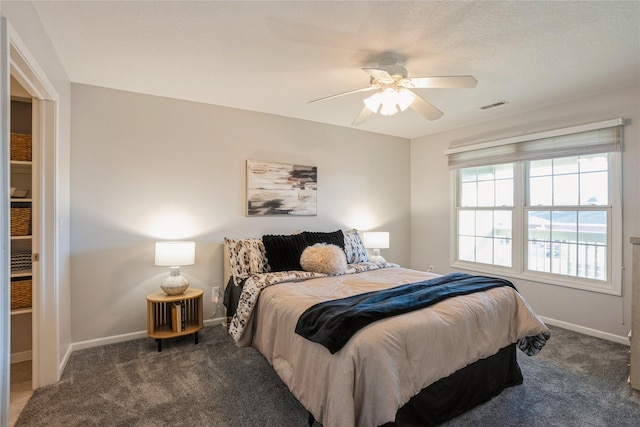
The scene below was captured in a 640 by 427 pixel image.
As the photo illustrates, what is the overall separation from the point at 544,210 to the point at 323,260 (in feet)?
8.68

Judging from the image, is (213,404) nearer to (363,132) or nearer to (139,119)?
(139,119)

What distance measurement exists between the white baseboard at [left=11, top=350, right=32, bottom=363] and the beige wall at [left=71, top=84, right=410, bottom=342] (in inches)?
12.8

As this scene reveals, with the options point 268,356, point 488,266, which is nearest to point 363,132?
point 488,266

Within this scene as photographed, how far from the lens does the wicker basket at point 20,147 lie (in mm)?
2264

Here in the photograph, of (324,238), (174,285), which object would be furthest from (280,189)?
(174,285)

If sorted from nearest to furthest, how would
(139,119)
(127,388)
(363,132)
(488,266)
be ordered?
(127,388) → (139,119) → (488,266) → (363,132)

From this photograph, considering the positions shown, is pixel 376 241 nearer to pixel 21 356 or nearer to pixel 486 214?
pixel 486 214

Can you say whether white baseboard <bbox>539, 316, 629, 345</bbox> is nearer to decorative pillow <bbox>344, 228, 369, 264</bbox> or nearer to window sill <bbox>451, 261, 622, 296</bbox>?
window sill <bbox>451, 261, 622, 296</bbox>

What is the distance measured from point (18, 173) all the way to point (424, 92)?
364cm

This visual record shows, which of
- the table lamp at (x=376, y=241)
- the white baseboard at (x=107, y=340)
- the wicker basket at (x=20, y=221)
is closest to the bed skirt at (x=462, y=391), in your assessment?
the table lamp at (x=376, y=241)

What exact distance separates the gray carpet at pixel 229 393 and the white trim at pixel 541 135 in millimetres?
2102

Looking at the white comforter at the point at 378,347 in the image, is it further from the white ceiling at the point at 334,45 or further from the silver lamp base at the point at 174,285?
the white ceiling at the point at 334,45

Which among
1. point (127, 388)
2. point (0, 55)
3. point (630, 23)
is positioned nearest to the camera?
point (0, 55)

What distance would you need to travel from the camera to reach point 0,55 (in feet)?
4.42
